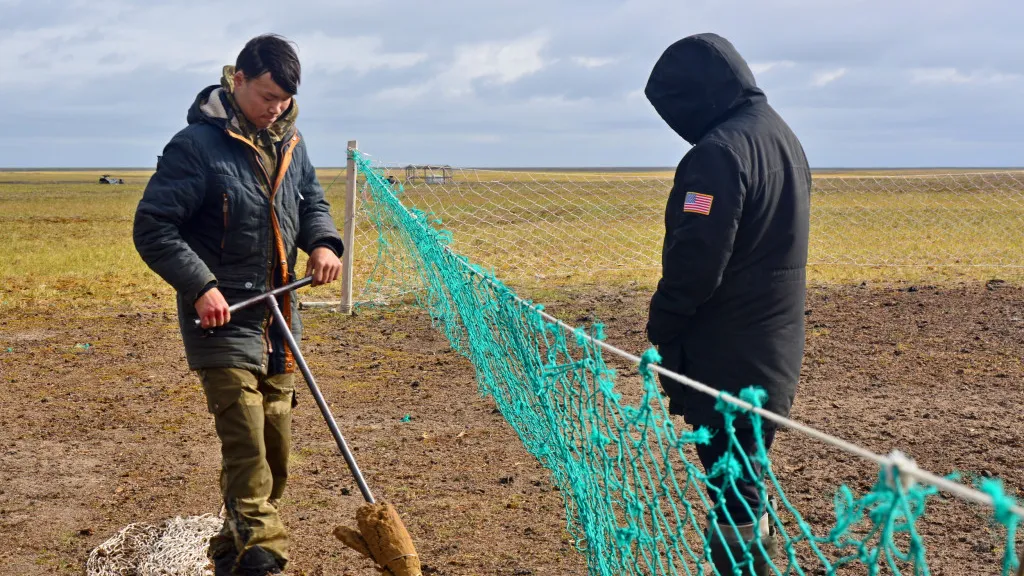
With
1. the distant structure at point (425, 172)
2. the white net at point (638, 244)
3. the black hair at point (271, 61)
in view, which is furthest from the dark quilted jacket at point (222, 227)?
the distant structure at point (425, 172)

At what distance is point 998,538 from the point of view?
3.74m

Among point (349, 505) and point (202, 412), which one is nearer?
point (349, 505)

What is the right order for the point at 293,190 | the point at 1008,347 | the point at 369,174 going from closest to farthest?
the point at 293,190
the point at 1008,347
the point at 369,174

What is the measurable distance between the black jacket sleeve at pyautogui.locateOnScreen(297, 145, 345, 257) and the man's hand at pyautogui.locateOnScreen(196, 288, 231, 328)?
0.51 metres

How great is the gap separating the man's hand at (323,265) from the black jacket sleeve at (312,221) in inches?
1.8

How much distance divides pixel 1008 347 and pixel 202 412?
586 cm

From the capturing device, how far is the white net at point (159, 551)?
3447 millimetres

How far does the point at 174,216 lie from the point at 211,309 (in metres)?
0.32

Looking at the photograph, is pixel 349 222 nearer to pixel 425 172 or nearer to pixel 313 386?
pixel 425 172

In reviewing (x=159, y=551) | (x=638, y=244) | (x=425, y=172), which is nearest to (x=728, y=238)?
(x=159, y=551)

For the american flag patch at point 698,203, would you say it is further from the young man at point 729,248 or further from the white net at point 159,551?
the white net at point 159,551

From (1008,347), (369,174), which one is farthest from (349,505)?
(1008,347)

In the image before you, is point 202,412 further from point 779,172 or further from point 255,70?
point 779,172

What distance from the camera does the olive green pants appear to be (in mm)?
3143
